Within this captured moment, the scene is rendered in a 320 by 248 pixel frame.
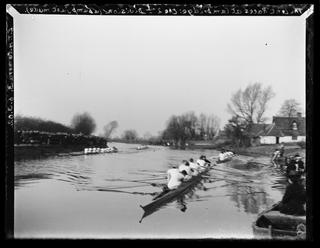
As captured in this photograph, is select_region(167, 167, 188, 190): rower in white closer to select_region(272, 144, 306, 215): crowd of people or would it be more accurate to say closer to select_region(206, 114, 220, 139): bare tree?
select_region(206, 114, 220, 139): bare tree

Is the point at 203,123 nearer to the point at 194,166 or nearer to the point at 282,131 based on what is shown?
the point at 194,166

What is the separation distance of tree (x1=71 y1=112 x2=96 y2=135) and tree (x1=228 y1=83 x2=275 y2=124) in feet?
2.35

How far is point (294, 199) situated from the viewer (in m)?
1.67

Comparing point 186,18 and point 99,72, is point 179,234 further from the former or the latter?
point 186,18

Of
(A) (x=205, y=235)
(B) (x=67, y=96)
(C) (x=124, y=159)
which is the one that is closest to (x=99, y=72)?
(B) (x=67, y=96)

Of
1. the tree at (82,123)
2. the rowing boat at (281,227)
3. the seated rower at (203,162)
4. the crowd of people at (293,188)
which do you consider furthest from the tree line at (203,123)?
the rowing boat at (281,227)

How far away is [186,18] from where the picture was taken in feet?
5.49

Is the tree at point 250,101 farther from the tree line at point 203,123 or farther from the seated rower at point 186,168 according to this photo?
the seated rower at point 186,168

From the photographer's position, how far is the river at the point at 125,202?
167cm

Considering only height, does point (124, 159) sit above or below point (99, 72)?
below

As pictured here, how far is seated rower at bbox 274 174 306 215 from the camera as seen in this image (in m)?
1.66

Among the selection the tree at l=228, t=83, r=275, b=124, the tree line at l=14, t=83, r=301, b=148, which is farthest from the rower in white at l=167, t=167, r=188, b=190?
the tree at l=228, t=83, r=275, b=124

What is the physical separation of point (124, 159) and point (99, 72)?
0.47m

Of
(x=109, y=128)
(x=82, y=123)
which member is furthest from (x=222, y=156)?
(x=82, y=123)
